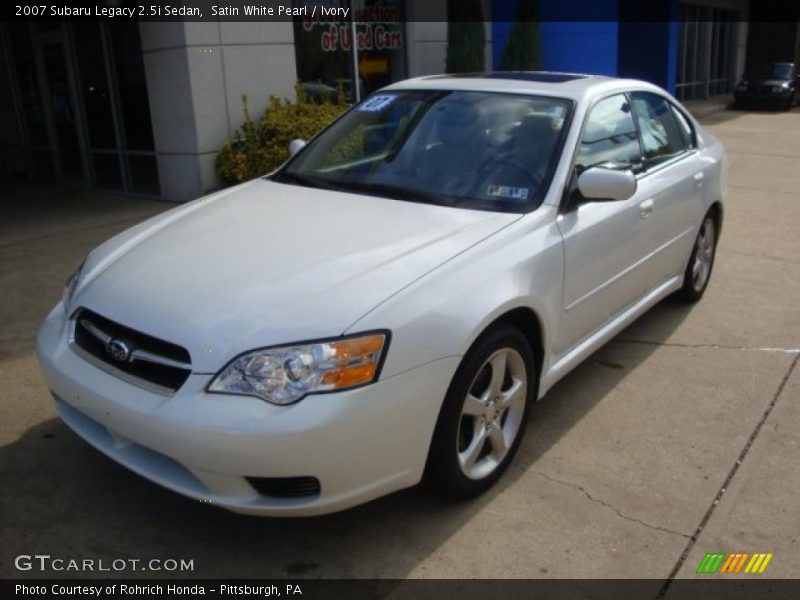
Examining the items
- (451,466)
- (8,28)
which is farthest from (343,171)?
(8,28)

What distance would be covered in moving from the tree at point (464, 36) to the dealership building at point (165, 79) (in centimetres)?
26

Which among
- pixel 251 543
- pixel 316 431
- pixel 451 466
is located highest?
pixel 316 431

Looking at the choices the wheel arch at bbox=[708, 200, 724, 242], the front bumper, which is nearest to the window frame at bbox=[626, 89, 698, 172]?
the wheel arch at bbox=[708, 200, 724, 242]

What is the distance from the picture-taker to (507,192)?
3482 millimetres

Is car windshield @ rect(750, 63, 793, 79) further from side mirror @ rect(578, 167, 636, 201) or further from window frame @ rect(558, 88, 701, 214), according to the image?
side mirror @ rect(578, 167, 636, 201)

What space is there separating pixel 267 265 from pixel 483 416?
1046mm

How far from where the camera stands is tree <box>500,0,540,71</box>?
14922mm

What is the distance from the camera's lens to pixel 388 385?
256 centimetres

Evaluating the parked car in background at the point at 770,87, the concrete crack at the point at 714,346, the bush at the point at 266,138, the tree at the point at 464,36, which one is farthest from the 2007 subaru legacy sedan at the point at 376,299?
the parked car in background at the point at 770,87

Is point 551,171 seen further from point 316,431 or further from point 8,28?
point 8,28

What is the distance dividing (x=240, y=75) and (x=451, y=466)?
754 cm

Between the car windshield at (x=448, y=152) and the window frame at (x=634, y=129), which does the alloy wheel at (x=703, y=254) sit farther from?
the car windshield at (x=448, y=152)

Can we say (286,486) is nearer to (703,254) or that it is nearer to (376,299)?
(376,299)

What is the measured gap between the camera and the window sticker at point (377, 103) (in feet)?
14.1
